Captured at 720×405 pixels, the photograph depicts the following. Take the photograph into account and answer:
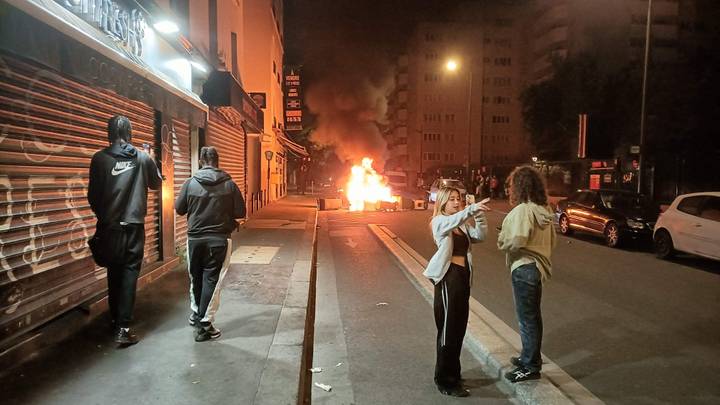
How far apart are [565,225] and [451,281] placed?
1198cm

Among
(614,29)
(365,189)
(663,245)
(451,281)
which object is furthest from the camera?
(614,29)

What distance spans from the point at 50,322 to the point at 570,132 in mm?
43731

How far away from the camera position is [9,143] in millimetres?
4102

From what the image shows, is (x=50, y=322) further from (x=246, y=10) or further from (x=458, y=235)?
(x=246, y=10)

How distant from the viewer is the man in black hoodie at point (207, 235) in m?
4.75

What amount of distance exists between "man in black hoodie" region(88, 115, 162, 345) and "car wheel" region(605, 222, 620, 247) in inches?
437

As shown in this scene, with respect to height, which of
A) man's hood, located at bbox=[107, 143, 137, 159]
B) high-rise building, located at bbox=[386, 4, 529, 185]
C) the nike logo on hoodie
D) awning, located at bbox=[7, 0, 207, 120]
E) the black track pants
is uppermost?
high-rise building, located at bbox=[386, 4, 529, 185]

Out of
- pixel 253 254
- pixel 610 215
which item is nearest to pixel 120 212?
pixel 253 254

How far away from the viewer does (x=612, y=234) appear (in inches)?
490

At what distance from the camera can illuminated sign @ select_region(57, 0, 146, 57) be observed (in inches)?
210

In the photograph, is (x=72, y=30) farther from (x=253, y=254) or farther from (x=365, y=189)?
(x=365, y=189)

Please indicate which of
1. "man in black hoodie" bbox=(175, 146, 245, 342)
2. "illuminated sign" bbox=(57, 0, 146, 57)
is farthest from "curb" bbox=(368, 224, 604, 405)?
"illuminated sign" bbox=(57, 0, 146, 57)

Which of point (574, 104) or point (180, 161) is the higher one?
point (574, 104)

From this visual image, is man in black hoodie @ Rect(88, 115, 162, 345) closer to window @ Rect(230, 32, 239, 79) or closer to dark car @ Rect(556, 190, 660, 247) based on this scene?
dark car @ Rect(556, 190, 660, 247)
